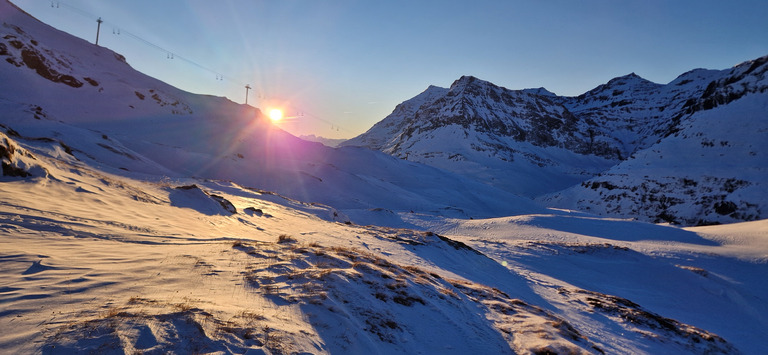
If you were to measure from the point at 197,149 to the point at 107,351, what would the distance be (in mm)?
49825

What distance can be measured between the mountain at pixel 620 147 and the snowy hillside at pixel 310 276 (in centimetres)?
5005

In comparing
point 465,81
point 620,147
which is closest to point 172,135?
point 465,81

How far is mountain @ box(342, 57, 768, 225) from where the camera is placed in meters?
63.5

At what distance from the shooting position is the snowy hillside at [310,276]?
4.11 metres

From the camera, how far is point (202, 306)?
4535mm

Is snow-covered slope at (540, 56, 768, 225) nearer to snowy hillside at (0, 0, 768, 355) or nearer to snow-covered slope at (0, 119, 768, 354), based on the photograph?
snowy hillside at (0, 0, 768, 355)

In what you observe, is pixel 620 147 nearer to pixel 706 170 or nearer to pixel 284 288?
pixel 706 170

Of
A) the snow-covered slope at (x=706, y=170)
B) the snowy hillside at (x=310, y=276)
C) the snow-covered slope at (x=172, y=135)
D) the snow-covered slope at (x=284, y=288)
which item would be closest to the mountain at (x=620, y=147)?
the snow-covered slope at (x=706, y=170)

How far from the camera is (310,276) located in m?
6.70

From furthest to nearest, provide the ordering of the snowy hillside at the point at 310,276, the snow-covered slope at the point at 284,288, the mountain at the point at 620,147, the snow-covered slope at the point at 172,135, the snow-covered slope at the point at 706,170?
1. the mountain at the point at 620,147
2. the snow-covered slope at the point at 706,170
3. the snow-covered slope at the point at 172,135
4. the snowy hillside at the point at 310,276
5. the snow-covered slope at the point at 284,288

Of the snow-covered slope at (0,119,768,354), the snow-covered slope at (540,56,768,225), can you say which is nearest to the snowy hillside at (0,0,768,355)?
the snow-covered slope at (0,119,768,354)

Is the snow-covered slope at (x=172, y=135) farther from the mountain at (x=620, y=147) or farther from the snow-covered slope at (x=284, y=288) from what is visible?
the mountain at (x=620, y=147)

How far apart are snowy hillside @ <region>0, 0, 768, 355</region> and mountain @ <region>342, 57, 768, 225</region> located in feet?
164

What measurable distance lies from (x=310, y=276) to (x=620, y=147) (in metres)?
193
